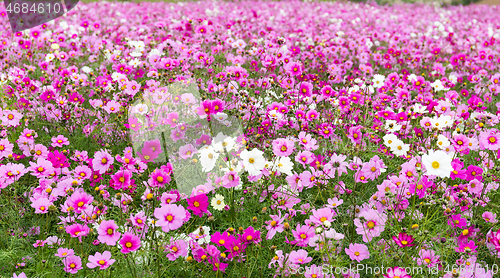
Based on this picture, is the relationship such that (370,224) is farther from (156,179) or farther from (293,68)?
(293,68)

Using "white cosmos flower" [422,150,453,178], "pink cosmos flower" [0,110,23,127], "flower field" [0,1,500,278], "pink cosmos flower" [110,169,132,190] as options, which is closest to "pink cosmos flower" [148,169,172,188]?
"flower field" [0,1,500,278]

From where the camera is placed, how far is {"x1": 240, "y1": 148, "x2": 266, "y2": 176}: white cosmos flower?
6.48ft

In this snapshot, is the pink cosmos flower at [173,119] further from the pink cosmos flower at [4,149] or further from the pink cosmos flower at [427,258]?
the pink cosmos flower at [427,258]

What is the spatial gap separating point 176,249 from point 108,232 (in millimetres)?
333

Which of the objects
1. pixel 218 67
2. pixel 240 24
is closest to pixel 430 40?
pixel 240 24

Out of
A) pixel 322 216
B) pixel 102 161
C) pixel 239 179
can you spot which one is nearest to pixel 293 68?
pixel 239 179

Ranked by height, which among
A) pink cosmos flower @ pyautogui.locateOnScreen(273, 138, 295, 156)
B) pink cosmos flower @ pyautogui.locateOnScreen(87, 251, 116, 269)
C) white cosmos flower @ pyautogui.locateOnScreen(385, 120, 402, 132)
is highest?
pink cosmos flower @ pyautogui.locateOnScreen(273, 138, 295, 156)

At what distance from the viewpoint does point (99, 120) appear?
3105 mm

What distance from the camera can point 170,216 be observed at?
1705 mm

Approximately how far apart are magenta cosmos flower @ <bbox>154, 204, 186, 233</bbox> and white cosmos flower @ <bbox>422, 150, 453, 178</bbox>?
119 cm

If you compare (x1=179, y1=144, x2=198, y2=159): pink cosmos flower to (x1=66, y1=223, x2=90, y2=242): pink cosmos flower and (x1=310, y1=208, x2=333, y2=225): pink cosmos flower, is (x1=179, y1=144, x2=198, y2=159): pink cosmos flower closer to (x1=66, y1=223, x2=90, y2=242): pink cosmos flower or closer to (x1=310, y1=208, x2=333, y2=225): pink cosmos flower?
(x1=66, y1=223, x2=90, y2=242): pink cosmos flower

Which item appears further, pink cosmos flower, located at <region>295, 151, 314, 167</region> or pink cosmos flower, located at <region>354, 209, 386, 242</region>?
pink cosmos flower, located at <region>295, 151, 314, 167</region>

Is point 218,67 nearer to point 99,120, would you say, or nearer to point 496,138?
point 99,120

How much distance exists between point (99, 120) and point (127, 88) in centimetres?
36
